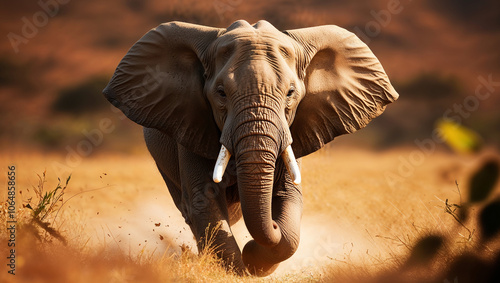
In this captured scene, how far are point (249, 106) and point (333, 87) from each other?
4.47 feet

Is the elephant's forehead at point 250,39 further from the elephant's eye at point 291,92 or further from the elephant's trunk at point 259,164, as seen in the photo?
the elephant's trunk at point 259,164

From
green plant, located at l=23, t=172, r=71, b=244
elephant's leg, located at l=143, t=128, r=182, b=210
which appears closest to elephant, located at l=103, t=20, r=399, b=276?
elephant's leg, located at l=143, t=128, r=182, b=210

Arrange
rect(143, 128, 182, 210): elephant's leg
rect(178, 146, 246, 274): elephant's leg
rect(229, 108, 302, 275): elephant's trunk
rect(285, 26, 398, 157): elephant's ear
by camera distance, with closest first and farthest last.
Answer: rect(229, 108, 302, 275): elephant's trunk
rect(178, 146, 246, 274): elephant's leg
rect(285, 26, 398, 157): elephant's ear
rect(143, 128, 182, 210): elephant's leg

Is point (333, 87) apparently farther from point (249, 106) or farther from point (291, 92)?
point (249, 106)

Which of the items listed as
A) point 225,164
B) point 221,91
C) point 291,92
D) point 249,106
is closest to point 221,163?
point 225,164

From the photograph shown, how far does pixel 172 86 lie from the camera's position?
5.94 meters

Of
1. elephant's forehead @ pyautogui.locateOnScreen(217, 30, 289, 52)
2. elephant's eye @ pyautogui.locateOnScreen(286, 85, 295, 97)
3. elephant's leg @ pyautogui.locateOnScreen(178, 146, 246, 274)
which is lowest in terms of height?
elephant's leg @ pyautogui.locateOnScreen(178, 146, 246, 274)

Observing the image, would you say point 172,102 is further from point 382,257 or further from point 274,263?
point 382,257

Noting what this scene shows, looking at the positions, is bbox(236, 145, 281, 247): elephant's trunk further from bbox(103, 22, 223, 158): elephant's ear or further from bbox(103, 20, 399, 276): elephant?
bbox(103, 22, 223, 158): elephant's ear

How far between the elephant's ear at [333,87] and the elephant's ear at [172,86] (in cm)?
85

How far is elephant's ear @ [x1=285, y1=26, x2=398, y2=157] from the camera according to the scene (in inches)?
226

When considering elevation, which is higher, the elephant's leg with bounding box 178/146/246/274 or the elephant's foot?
the elephant's leg with bounding box 178/146/246/274

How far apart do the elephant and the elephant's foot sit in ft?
0.05

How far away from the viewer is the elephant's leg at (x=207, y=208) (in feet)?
18.2
